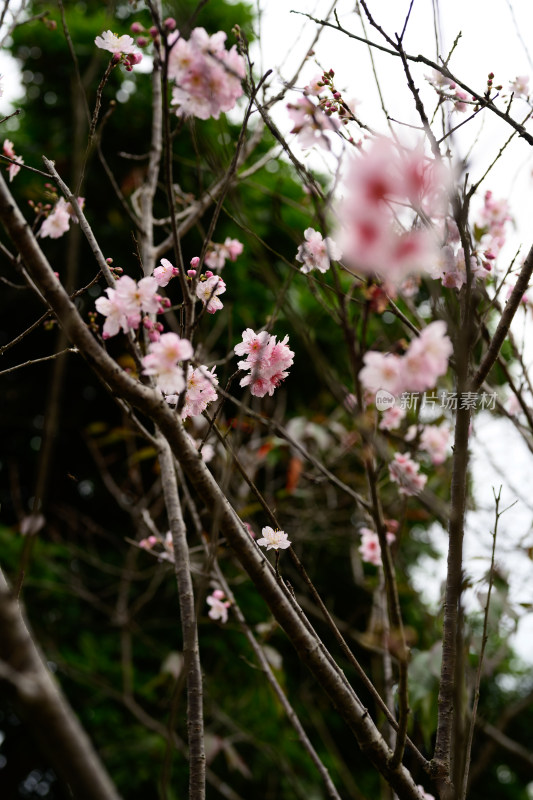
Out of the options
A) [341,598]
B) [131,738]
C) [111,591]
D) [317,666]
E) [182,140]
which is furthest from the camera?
[341,598]

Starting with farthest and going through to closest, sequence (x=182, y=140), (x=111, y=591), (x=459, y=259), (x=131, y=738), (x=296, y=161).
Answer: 1. (x=182, y=140)
2. (x=111, y=591)
3. (x=131, y=738)
4. (x=459, y=259)
5. (x=296, y=161)

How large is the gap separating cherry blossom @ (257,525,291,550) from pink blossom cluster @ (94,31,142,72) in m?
1.09

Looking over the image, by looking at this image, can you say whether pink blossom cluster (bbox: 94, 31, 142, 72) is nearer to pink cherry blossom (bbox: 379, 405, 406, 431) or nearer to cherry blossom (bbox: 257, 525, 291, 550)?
cherry blossom (bbox: 257, 525, 291, 550)

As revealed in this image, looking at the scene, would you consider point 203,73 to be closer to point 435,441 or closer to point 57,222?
point 57,222

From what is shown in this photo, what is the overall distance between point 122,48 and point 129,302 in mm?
761

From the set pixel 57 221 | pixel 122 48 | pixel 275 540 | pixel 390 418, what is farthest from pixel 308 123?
pixel 390 418

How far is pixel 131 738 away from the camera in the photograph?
4.08 meters

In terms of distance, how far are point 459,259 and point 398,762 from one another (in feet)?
3.30

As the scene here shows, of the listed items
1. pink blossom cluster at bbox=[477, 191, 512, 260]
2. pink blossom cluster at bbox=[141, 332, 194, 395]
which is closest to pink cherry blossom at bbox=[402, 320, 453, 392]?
pink blossom cluster at bbox=[141, 332, 194, 395]

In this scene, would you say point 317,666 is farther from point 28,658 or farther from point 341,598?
point 341,598

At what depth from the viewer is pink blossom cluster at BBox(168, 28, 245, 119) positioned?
3.25ft

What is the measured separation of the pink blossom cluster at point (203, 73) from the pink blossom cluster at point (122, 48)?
19.3 inches

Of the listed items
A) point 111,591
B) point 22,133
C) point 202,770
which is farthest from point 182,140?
point 202,770

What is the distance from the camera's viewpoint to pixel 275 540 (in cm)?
137
